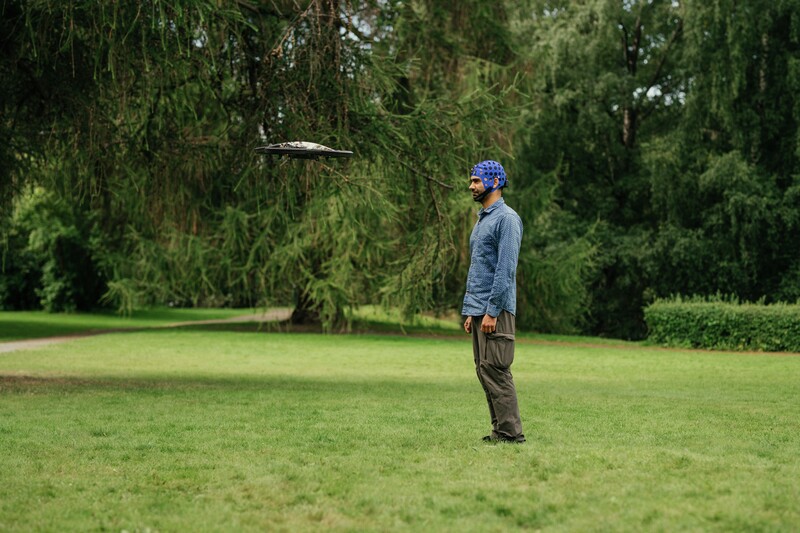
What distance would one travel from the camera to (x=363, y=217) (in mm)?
26188

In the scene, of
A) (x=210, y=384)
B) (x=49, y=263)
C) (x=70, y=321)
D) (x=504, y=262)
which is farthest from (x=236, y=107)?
(x=49, y=263)

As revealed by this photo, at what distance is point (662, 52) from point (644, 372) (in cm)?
2523

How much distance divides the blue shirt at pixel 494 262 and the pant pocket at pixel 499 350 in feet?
0.64

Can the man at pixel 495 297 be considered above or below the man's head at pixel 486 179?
below

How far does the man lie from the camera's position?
739cm

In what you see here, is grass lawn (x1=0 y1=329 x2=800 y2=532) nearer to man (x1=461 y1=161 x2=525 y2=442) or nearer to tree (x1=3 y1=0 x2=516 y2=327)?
man (x1=461 y1=161 x2=525 y2=442)

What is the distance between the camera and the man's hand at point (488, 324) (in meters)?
7.30

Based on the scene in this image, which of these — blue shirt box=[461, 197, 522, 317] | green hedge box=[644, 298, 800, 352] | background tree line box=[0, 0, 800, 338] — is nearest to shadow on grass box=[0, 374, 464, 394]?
background tree line box=[0, 0, 800, 338]

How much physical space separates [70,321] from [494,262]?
Answer: 3679 centimetres

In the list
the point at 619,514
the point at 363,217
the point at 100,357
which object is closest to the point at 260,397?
the point at 619,514

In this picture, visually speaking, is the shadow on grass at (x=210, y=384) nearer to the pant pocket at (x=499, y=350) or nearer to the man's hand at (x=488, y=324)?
the pant pocket at (x=499, y=350)

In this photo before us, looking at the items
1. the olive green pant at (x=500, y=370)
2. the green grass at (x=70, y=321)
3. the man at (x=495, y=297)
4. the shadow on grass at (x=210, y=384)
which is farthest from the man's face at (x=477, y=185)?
the green grass at (x=70, y=321)

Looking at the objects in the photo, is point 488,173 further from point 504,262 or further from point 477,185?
point 504,262

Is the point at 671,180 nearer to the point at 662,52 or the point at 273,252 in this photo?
the point at 662,52
